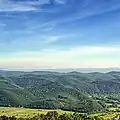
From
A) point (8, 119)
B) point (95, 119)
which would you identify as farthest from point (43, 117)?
point (95, 119)

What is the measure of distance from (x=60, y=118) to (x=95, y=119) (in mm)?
21779

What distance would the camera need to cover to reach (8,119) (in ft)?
526

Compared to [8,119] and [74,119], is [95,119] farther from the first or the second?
[8,119]

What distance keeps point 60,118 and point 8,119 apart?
2895 cm

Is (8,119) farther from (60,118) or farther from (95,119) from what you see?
(95,119)

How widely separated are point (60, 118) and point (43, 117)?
9683 millimetres

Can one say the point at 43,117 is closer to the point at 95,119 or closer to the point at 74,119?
the point at 74,119

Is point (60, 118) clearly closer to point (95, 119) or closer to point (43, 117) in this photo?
point (43, 117)

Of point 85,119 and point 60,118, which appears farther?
point 85,119

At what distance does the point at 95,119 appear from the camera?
165 meters

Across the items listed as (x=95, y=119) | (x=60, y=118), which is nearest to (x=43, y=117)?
(x=60, y=118)

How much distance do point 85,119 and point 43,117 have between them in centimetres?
2599

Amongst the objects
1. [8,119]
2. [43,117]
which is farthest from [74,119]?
[8,119]

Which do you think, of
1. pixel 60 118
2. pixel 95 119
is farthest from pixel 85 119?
pixel 60 118
